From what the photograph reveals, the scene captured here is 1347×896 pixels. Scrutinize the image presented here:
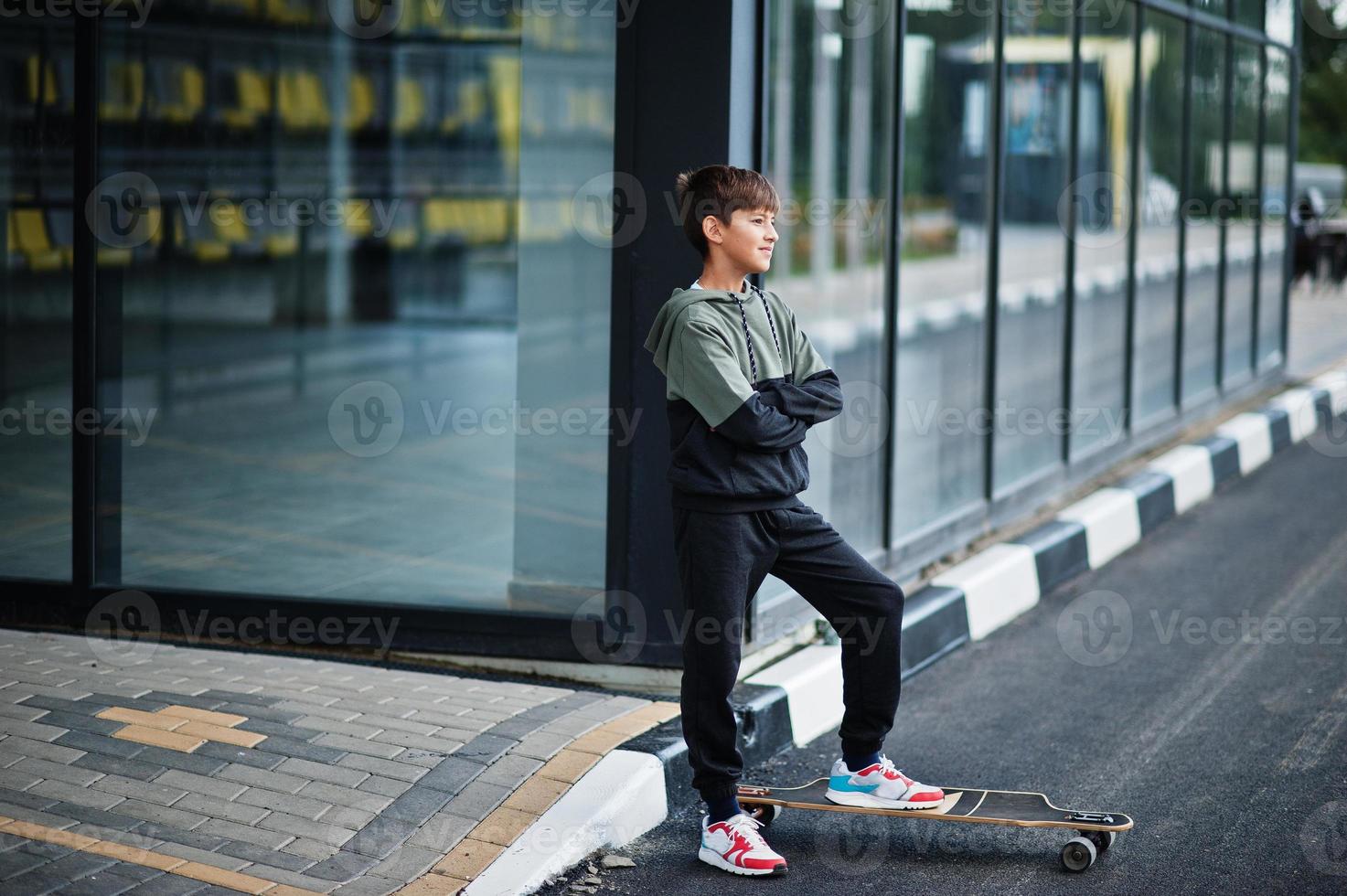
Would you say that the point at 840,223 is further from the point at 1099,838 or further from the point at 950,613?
the point at 1099,838

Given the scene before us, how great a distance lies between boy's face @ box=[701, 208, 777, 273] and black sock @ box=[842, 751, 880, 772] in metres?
1.14

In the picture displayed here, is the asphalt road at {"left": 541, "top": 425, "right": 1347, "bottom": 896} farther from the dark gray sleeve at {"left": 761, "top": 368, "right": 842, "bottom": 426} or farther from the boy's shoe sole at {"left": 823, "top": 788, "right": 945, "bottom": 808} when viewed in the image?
the dark gray sleeve at {"left": 761, "top": 368, "right": 842, "bottom": 426}

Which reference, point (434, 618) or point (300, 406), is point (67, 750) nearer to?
point (434, 618)

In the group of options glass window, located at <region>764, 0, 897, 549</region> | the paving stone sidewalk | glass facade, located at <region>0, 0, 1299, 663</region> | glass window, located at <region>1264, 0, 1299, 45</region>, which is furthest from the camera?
glass window, located at <region>1264, 0, 1299, 45</region>

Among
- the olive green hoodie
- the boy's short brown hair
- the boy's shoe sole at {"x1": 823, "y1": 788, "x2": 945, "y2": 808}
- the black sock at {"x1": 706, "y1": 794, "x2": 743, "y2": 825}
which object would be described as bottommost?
the boy's shoe sole at {"x1": 823, "y1": 788, "x2": 945, "y2": 808}

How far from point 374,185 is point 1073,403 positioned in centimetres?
943

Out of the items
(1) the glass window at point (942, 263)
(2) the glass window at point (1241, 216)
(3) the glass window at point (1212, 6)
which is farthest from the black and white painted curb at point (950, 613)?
(3) the glass window at point (1212, 6)

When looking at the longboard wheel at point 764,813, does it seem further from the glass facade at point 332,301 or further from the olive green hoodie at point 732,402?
the glass facade at point 332,301

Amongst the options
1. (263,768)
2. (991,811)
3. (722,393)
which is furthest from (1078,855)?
(263,768)

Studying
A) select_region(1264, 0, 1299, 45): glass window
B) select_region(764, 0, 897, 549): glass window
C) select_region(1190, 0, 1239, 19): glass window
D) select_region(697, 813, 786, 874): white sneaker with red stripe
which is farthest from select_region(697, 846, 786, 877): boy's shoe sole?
select_region(1264, 0, 1299, 45): glass window

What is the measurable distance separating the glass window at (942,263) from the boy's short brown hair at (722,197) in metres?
2.49

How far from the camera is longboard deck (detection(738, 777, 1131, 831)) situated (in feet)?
12.0

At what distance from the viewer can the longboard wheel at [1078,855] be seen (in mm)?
3609

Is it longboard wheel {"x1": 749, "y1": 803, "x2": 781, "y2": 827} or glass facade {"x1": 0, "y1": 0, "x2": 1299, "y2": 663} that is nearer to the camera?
longboard wheel {"x1": 749, "y1": 803, "x2": 781, "y2": 827}
